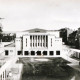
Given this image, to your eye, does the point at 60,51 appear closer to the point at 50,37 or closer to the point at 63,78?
the point at 50,37

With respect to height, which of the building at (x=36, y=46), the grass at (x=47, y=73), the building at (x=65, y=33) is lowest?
the grass at (x=47, y=73)

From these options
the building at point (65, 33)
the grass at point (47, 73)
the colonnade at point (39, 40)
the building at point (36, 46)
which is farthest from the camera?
the building at point (65, 33)

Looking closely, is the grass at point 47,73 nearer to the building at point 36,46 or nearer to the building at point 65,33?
the building at point 36,46

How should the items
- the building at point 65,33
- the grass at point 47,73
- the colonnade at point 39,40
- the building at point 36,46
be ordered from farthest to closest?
the building at point 65,33
the colonnade at point 39,40
the building at point 36,46
the grass at point 47,73

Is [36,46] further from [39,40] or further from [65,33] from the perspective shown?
[65,33]

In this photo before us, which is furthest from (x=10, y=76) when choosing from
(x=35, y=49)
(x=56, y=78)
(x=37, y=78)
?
(x=35, y=49)

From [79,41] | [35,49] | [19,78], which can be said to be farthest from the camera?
[79,41]

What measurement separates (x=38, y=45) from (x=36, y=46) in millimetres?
438

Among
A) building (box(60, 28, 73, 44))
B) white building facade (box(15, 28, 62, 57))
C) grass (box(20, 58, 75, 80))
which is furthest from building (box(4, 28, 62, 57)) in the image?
building (box(60, 28, 73, 44))

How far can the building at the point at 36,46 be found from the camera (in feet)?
119

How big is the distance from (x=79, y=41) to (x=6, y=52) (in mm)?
15682

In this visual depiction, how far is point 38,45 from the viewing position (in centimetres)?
3712

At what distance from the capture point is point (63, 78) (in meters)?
16.5

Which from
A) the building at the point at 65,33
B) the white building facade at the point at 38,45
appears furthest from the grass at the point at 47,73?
the building at the point at 65,33
